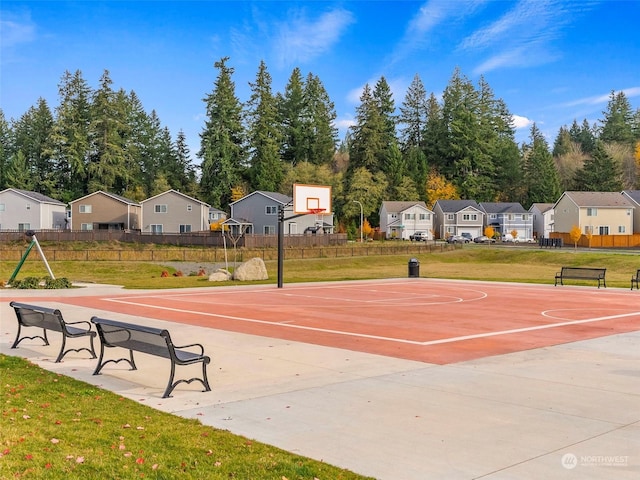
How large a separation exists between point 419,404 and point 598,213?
93.8 metres

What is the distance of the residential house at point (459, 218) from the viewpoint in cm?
11544

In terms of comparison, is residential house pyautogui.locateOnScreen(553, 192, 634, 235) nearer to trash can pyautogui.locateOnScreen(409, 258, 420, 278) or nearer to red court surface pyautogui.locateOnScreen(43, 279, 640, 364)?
trash can pyautogui.locateOnScreen(409, 258, 420, 278)

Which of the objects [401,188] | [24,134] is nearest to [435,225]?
[401,188]

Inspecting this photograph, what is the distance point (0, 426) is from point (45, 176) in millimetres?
107729

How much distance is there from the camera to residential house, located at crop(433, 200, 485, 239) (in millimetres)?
115438

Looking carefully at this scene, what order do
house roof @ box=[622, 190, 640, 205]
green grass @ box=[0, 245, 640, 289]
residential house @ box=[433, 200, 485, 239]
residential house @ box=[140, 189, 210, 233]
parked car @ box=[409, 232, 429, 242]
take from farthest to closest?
residential house @ box=[433, 200, 485, 239], parked car @ box=[409, 232, 429, 242], house roof @ box=[622, 190, 640, 205], residential house @ box=[140, 189, 210, 233], green grass @ box=[0, 245, 640, 289]

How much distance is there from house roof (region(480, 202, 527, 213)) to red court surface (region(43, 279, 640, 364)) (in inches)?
3458

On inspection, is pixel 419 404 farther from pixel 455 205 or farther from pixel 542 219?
pixel 542 219

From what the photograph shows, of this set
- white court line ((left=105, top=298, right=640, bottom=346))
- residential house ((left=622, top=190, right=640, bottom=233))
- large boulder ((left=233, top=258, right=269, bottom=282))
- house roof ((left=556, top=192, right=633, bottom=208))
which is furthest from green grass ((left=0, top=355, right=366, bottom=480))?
residential house ((left=622, top=190, right=640, bottom=233))

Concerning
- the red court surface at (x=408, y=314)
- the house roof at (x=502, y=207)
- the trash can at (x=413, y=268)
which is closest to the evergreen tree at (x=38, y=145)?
the house roof at (x=502, y=207)

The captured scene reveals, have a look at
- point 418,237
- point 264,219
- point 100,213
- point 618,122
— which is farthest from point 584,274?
point 618,122

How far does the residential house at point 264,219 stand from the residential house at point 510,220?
41.1m

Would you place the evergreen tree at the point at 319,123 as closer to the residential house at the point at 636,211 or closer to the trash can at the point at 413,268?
the residential house at the point at 636,211

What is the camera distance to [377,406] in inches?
357
